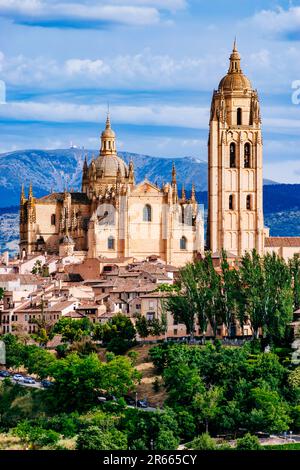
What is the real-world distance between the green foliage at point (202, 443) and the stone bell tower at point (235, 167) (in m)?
48.6

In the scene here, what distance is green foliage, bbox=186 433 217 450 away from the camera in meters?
61.1

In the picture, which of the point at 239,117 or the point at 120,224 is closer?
the point at 120,224

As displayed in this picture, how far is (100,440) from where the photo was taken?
6197 cm

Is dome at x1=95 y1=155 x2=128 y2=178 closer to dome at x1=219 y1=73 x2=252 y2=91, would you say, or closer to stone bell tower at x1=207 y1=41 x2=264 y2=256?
stone bell tower at x1=207 y1=41 x2=264 y2=256

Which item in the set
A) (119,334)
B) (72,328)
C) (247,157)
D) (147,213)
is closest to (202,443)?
(119,334)

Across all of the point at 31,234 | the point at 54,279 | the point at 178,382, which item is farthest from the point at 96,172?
the point at 178,382

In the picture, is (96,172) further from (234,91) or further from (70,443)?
(70,443)

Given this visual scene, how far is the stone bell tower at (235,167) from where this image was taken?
11169 centimetres

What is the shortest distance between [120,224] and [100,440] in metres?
45.6

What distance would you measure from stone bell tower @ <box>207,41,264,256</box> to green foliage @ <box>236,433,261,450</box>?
49158mm

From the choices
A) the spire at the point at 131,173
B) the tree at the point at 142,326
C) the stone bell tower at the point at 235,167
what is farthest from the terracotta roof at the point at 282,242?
the tree at the point at 142,326

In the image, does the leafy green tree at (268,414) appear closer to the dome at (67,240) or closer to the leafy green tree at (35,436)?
the leafy green tree at (35,436)

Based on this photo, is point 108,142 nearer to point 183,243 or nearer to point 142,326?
point 183,243

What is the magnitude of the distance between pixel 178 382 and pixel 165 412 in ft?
14.5
